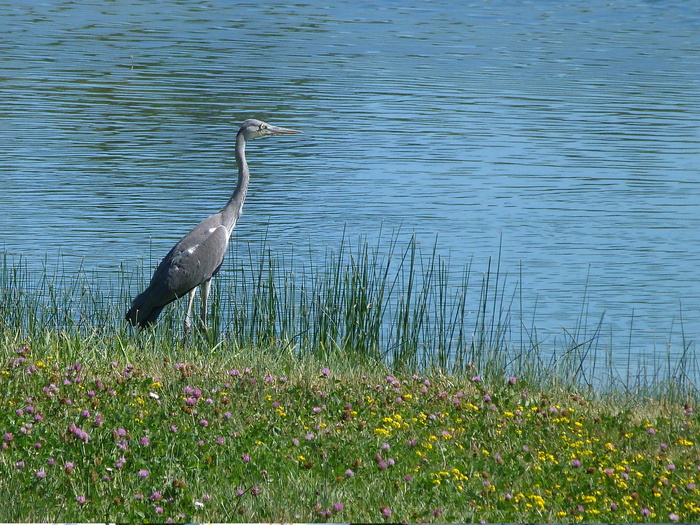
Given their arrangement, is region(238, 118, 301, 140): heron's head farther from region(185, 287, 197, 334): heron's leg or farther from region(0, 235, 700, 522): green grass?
region(0, 235, 700, 522): green grass

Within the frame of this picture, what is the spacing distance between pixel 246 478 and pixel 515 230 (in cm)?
878

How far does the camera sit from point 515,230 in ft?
43.8

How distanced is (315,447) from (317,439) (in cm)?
11

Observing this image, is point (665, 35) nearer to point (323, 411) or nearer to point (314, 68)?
point (314, 68)

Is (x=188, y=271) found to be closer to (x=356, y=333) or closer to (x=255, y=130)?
(x=356, y=333)

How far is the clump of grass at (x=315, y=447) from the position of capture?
4.67 meters

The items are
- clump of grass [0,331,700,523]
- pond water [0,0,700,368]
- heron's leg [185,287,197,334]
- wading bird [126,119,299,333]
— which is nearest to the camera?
clump of grass [0,331,700,523]

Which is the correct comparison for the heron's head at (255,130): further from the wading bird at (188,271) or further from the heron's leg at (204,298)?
the heron's leg at (204,298)

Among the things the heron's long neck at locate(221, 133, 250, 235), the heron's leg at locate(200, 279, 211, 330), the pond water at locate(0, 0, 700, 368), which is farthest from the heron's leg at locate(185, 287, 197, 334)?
the heron's long neck at locate(221, 133, 250, 235)

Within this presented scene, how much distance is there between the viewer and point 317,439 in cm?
547

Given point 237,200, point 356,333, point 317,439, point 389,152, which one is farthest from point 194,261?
point 389,152

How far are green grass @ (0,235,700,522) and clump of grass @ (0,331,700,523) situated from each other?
0.04 feet

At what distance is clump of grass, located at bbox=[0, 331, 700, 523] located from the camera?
184 inches

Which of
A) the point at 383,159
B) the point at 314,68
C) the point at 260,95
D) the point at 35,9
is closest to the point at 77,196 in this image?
the point at 383,159
